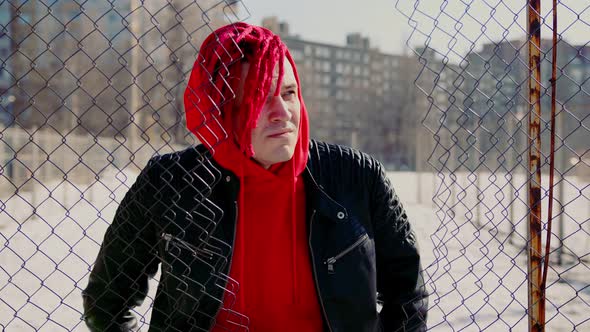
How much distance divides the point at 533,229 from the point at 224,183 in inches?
50.0

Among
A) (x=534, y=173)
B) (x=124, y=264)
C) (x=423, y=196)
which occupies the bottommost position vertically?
(x=423, y=196)

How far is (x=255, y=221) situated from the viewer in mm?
1869

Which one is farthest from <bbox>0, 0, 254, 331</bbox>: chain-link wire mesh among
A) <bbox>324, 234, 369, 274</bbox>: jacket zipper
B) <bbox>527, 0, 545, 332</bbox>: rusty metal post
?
<bbox>527, 0, 545, 332</bbox>: rusty metal post

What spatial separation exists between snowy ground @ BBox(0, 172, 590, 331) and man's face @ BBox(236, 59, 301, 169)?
2.34 feet

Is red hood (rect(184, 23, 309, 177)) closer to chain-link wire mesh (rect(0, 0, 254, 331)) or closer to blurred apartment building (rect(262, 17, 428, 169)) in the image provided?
chain-link wire mesh (rect(0, 0, 254, 331))

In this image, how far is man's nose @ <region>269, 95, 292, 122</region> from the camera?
1.81 metres

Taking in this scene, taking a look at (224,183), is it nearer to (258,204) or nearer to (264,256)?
(258,204)

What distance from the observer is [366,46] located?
98688 mm

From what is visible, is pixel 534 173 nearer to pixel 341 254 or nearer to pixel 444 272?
pixel 341 254

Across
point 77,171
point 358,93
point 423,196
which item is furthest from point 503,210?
point 358,93

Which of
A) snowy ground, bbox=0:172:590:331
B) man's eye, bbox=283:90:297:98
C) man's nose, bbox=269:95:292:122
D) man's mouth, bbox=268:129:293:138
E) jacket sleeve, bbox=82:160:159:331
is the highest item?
man's eye, bbox=283:90:297:98

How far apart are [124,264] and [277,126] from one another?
2.39ft

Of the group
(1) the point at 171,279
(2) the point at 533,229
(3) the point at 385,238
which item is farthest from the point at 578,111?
(1) the point at 171,279

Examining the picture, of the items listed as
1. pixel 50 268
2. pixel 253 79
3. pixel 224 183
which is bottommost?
pixel 50 268
